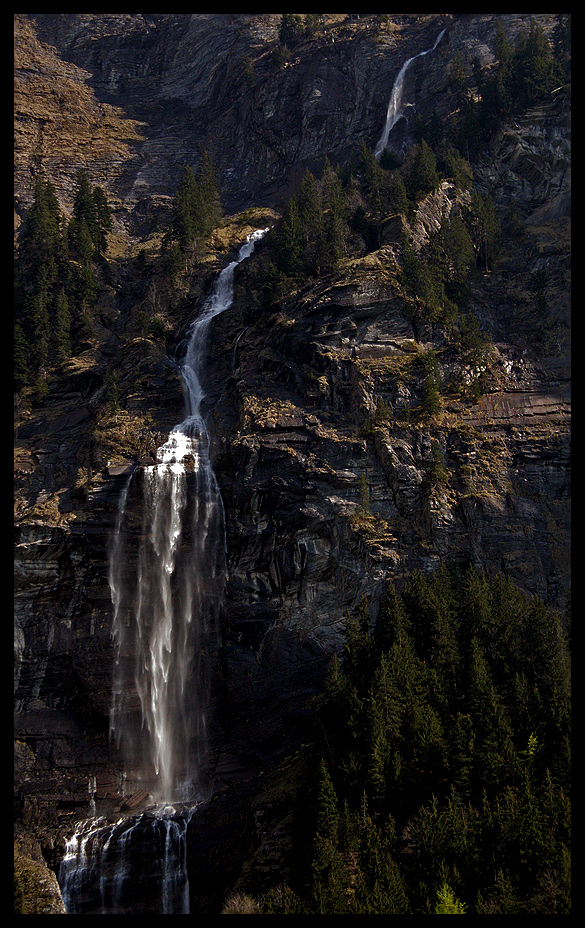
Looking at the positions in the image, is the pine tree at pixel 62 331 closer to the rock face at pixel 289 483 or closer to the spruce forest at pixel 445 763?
the rock face at pixel 289 483

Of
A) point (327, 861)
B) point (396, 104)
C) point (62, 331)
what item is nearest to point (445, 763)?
point (327, 861)

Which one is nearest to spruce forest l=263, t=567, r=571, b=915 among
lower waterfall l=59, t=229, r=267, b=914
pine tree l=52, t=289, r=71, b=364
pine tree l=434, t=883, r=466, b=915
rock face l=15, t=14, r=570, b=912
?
pine tree l=434, t=883, r=466, b=915

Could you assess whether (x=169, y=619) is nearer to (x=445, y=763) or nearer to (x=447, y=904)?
(x=445, y=763)

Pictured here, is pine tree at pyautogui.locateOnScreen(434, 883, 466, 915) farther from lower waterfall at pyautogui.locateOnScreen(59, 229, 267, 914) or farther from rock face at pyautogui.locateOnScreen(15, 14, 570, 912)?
lower waterfall at pyautogui.locateOnScreen(59, 229, 267, 914)

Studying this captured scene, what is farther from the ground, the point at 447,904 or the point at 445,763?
the point at 445,763

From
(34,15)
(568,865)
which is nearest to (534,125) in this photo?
(568,865)

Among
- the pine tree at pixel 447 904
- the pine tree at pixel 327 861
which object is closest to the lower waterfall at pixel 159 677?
the pine tree at pixel 327 861
